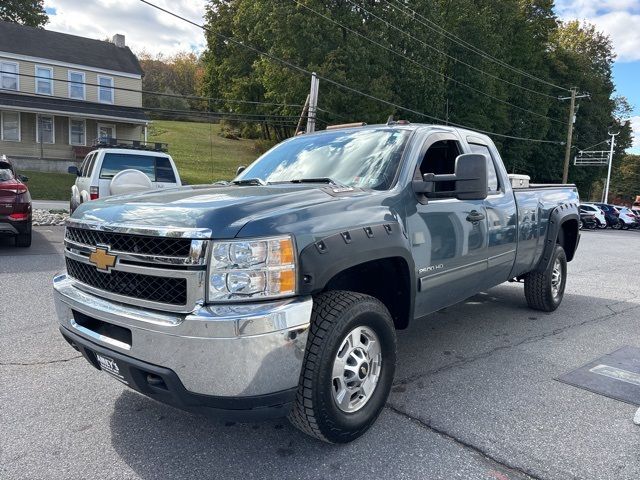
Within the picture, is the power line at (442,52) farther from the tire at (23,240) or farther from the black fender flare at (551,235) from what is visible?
the black fender flare at (551,235)

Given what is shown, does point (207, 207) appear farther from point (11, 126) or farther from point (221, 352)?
point (11, 126)

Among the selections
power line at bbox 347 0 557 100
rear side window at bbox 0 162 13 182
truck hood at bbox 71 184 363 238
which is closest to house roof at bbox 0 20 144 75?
power line at bbox 347 0 557 100

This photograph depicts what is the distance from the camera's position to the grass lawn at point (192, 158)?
23266 millimetres

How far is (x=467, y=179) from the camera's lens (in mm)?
3467


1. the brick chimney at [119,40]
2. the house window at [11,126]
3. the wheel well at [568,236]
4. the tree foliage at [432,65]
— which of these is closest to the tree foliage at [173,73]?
the tree foliage at [432,65]

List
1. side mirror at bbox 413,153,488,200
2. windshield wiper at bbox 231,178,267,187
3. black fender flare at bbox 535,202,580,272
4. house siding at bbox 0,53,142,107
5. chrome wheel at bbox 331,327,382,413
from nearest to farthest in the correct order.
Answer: chrome wheel at bbox 331,327,382,413, side mirror at bbox 413,153,488,200, windshield wiper at bbox 231,178,267,187, black fender flare at bbox 535,202,580,272, house siding at bbox 0,53,142,107

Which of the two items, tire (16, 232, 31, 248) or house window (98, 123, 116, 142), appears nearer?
tire (16, 232, 31, 248)

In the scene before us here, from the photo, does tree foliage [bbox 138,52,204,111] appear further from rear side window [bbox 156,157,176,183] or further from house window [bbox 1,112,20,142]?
rear side window [bbox 156,157,176,183]

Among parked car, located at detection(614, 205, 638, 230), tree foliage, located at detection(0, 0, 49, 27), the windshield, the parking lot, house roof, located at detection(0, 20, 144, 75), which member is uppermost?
tree foliage, located at detection(0, 0, 49, 27)

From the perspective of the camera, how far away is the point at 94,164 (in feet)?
34.5

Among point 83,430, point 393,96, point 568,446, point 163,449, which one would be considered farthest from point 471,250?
point 393,96

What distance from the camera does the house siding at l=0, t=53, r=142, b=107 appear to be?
28938mm

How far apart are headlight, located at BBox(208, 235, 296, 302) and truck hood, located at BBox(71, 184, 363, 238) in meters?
0.10

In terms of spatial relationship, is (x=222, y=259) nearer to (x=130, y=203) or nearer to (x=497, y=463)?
(x=130, y=203)
